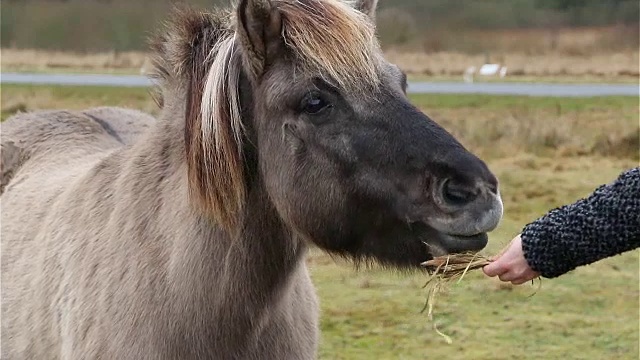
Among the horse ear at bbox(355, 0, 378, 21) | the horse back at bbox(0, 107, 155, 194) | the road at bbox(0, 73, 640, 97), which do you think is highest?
the horse ear at bbox(355, 0, 378, 21)

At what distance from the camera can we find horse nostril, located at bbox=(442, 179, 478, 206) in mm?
2553

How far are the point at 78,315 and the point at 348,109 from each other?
143 cm

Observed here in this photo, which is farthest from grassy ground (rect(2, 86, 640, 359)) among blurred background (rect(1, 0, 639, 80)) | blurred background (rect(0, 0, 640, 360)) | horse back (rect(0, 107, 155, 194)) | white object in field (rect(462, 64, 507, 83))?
white object in field (rect(462, 64, 507, 83))

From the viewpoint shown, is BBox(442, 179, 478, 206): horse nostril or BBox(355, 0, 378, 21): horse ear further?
BBox(355, 0, 378, 21): horse ear

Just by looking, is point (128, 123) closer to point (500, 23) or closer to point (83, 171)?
point (83, 171)

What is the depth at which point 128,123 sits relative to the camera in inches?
207

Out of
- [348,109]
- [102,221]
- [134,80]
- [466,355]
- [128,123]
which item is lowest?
[134,80]

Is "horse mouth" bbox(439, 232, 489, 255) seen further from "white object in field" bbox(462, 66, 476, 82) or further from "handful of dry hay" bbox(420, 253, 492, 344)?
"white object in field" bbox(462, 66, 476, 82)

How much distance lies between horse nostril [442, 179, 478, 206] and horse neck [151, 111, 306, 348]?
2.10 ft

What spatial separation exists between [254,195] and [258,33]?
0.57 meters

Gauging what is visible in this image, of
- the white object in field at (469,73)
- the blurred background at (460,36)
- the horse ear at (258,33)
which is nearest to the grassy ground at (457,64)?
the blurred background at (460,36)

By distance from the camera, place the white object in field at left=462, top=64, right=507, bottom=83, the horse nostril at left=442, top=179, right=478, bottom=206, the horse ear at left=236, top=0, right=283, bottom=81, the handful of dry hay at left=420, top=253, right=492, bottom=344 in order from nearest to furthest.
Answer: the horse nostril at left=442, top=179, right=478, bottom=206
the handful of dry hay at left=420, top=253, right=492, bottom=344
the horse ear at left=236, top=0, right=283, bottom=81
the white object in field at left=462, top=64, right=507, bottom=83

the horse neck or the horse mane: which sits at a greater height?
the horse mane

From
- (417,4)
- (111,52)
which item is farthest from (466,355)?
(111,52)
